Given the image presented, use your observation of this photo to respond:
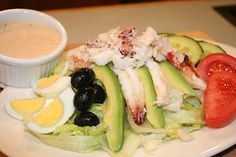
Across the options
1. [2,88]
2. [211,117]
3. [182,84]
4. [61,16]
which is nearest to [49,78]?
[2,88]

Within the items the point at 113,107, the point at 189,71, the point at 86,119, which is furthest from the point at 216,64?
the point at 86,119

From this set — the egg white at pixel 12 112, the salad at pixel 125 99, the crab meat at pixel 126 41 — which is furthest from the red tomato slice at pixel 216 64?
the egg white at pixel 12 112

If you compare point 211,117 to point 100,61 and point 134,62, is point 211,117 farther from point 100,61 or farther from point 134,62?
point 100,61

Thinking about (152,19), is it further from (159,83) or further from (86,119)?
(86,119)

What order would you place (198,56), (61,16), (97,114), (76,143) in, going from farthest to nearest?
1. (61,16)
2. (198,56)
3. (97,114)
4. (76,143)

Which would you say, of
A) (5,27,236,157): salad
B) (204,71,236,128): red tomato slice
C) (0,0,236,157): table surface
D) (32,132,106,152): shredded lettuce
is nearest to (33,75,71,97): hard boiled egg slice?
(5,27,236,157): salad
